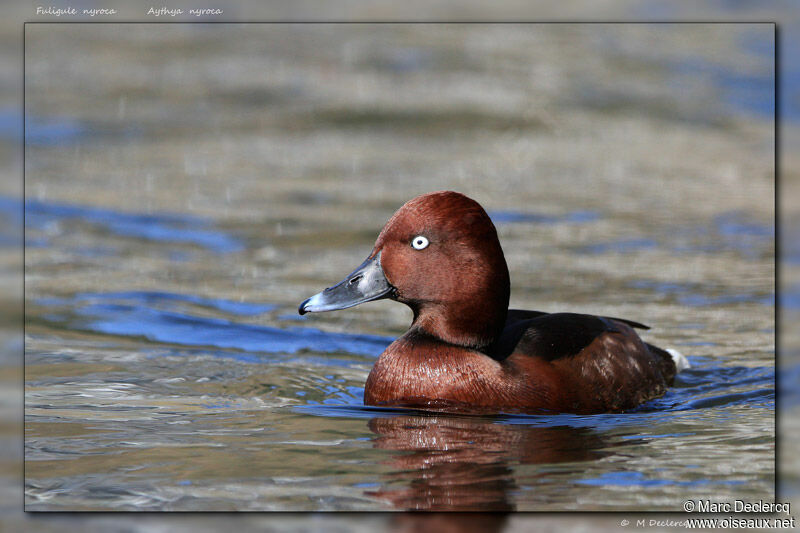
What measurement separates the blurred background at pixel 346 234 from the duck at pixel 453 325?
199 mm

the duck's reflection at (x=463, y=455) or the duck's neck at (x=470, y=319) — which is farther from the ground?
the duck's neck at (x=470, y=319)

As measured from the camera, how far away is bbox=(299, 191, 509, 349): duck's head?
634 cm

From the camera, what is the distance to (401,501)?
507 centimetres

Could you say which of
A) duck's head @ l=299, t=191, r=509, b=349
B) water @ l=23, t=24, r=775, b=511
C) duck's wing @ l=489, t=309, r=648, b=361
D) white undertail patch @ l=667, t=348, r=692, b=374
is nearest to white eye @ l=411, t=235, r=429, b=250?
duck's head @ l=299, t=191, r=509, b=349

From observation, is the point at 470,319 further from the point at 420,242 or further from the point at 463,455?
the point at 463,455

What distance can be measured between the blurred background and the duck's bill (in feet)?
1.90

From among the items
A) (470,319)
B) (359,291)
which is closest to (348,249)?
(359,291)

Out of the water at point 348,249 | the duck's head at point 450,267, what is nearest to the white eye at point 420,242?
the duck's head at point 450,267

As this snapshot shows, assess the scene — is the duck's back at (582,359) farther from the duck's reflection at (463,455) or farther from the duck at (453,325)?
the duck's reflection at (463,455)

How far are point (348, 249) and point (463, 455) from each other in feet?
16.8

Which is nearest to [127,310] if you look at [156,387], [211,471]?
[156,387]

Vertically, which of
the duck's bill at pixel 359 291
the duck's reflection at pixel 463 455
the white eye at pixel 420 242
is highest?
the white eye at pixel 420 242

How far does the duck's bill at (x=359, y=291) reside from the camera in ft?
21.2

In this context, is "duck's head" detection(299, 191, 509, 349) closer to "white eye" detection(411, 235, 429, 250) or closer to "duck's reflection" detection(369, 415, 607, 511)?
"white eye" detection(411, 235, 429, 250)
